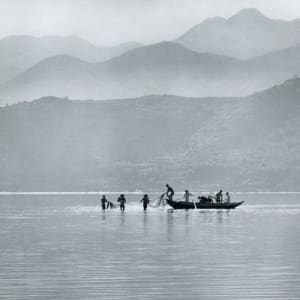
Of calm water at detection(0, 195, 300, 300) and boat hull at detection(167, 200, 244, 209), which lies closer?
calm water at detection(0, 195, 300, 300)

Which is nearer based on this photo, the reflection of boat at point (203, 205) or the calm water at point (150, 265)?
the calm water at point (150, 265)

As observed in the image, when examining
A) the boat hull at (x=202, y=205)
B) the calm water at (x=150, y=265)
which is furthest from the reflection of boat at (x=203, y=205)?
the calm water at (x=150, y=265)

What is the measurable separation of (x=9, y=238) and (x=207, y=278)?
26.8 metres

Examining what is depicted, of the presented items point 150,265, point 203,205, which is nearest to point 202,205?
point 203,205

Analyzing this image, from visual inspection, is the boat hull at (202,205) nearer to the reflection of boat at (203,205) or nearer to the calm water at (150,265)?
the reflection of boat at (203,205)

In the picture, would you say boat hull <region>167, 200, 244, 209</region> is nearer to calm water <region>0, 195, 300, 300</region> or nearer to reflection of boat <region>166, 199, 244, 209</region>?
reflection of boat <region>166, 199, 244, 209</region>

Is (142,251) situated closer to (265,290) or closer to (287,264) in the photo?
(287,264)

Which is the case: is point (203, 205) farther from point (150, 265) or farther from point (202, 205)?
point (150, 265)

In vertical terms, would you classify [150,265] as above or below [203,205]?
below

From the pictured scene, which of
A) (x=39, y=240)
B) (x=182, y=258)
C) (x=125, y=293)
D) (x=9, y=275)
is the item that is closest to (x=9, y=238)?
(x=39, y=240)

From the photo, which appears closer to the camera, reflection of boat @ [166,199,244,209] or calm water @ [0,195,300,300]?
calm water @ [0,195,300,300]

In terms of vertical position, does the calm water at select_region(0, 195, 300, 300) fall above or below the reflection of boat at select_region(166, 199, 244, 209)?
below

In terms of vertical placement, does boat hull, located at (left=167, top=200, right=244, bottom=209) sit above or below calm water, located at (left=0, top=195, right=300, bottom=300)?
above

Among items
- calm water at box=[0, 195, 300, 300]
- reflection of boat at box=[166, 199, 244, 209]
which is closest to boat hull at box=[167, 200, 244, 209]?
reflection of boat at box=[166, 199, 244, 209]
